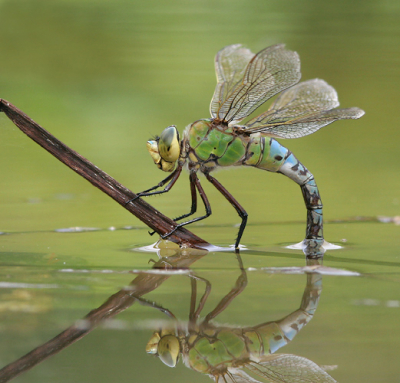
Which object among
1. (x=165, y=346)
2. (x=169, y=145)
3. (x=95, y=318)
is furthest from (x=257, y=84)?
(x=165, y=346)

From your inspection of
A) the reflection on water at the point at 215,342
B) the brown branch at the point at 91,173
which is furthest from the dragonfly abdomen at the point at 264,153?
the reflection on water at the point at 215,342

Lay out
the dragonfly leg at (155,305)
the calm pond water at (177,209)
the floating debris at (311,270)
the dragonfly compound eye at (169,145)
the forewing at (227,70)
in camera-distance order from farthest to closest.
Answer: the forewing at (227,70) < the dragonfly compound eye at (169,145) < the floating debris at (311,270) < the dragonfly leg at (155,305) < the calm pond water at (177,209)

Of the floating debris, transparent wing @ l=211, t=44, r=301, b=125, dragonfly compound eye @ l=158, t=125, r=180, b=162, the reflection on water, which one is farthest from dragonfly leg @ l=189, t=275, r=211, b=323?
transparent wing @ l=211, t=44, r=301, b=125

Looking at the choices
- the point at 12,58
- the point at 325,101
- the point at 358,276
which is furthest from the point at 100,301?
the point at 12,58

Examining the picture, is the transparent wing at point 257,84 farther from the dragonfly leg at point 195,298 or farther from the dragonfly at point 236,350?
the dragonfly at point 236,350

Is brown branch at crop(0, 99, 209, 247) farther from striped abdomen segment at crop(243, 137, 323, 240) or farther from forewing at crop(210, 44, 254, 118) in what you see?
forewing at crop(210, 44, 254, 118)

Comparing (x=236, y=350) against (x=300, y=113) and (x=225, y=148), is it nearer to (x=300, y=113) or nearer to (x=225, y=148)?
(x=225, y=148)

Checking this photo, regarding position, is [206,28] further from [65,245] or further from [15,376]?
[15,376]
